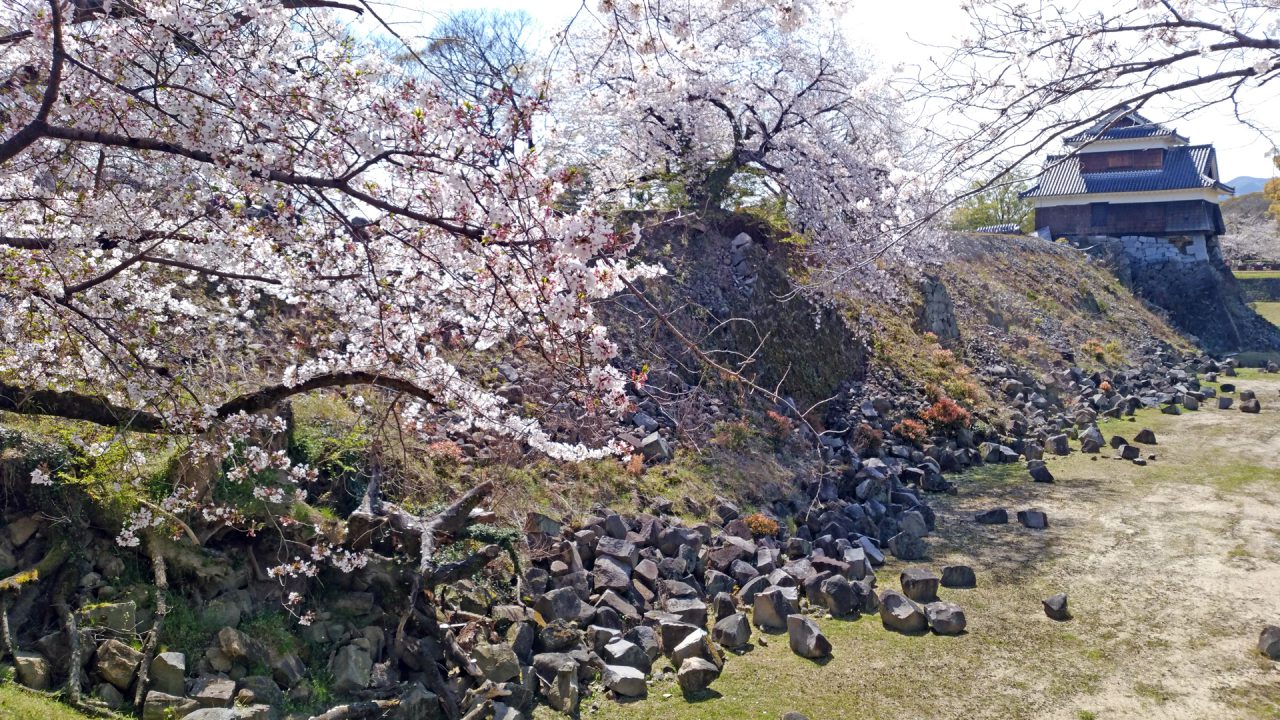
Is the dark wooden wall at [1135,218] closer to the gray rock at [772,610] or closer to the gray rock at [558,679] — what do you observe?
the gray rock at [772,610]

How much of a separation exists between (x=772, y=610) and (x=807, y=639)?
54 centimetres

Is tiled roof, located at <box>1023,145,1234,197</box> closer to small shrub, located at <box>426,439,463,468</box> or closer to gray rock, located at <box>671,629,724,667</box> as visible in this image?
small shrub, located at <box>426,439,463,468</box>

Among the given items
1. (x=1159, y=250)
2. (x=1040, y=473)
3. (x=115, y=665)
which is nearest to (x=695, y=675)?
(x=115, y=665)

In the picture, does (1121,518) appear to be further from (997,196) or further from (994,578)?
(997,196)

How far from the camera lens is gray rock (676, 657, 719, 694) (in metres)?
6.09

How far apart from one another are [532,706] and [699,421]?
5786mm

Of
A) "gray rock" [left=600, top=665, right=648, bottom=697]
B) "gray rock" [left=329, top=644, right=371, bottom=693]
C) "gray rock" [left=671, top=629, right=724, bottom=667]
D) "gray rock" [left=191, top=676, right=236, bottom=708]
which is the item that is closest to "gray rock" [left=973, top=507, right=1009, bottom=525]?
"gray rock" [left=671, top=629, right=724, bottom=667]

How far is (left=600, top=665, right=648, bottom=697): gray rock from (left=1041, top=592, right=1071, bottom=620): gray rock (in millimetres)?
3628

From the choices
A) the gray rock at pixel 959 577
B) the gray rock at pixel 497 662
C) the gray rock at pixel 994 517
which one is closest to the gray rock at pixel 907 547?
the gray rock at pixel 959 577

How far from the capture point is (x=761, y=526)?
9.18 metres

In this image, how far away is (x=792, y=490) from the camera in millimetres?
10680

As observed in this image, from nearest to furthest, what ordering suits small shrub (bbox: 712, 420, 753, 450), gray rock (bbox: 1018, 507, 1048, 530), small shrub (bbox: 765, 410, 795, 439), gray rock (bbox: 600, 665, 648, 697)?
gray rock (bbox: 600, 665, 648, 697)
gray rock (bbox: 1018, 507, 1048, 530)
small shrub (bbox: 712, 420, 753, 450)
small shrub (bbox: 765, 410, 795, 439)

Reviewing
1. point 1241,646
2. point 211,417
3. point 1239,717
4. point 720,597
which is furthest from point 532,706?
point 1241,646

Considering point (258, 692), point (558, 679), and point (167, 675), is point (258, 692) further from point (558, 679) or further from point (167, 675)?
point (558, 679)
